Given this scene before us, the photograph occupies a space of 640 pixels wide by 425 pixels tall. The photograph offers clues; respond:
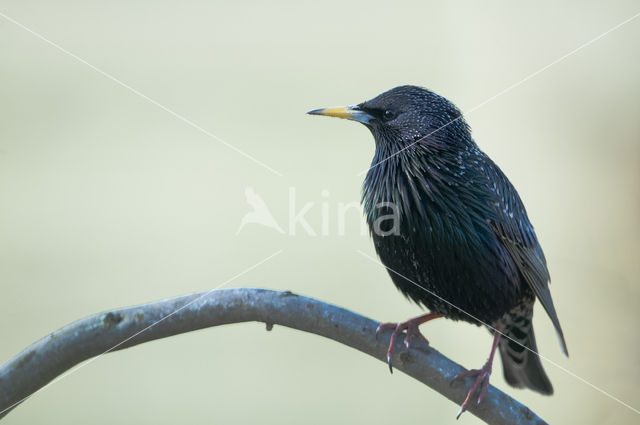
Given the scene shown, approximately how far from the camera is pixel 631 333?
246 centimetres

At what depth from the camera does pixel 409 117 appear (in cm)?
188

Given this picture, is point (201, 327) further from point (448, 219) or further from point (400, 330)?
point (448, 219)

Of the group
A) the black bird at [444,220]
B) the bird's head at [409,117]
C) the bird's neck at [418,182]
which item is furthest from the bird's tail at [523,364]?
the bird's head at [409,117]

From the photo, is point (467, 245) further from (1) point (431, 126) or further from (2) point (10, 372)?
(2) point (10, 372)

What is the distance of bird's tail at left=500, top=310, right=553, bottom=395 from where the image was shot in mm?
2068

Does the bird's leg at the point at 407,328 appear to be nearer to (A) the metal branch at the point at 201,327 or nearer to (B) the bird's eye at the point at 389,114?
(A) the metal branch at the point at 201,327

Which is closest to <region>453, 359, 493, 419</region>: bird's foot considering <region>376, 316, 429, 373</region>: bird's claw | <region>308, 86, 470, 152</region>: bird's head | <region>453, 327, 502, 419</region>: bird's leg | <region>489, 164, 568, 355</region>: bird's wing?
<region>453, 327, 502, 419</region>: bird's leg

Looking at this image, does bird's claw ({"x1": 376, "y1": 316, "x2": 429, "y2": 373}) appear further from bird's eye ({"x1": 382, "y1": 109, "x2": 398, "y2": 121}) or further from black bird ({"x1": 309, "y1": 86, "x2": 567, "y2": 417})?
bird's eye ({"x1": 382, "y1": 109, "x2": 398, "y2": 121})

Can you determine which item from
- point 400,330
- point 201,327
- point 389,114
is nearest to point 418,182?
point 389,114

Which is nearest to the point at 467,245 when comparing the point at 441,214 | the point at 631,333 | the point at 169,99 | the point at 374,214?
the point at 441,214

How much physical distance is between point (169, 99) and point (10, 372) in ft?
4.49

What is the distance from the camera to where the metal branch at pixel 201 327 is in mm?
1394

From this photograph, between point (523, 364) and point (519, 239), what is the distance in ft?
1.68

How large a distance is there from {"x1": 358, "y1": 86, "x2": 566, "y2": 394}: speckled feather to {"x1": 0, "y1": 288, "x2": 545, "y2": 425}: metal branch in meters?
0.31
